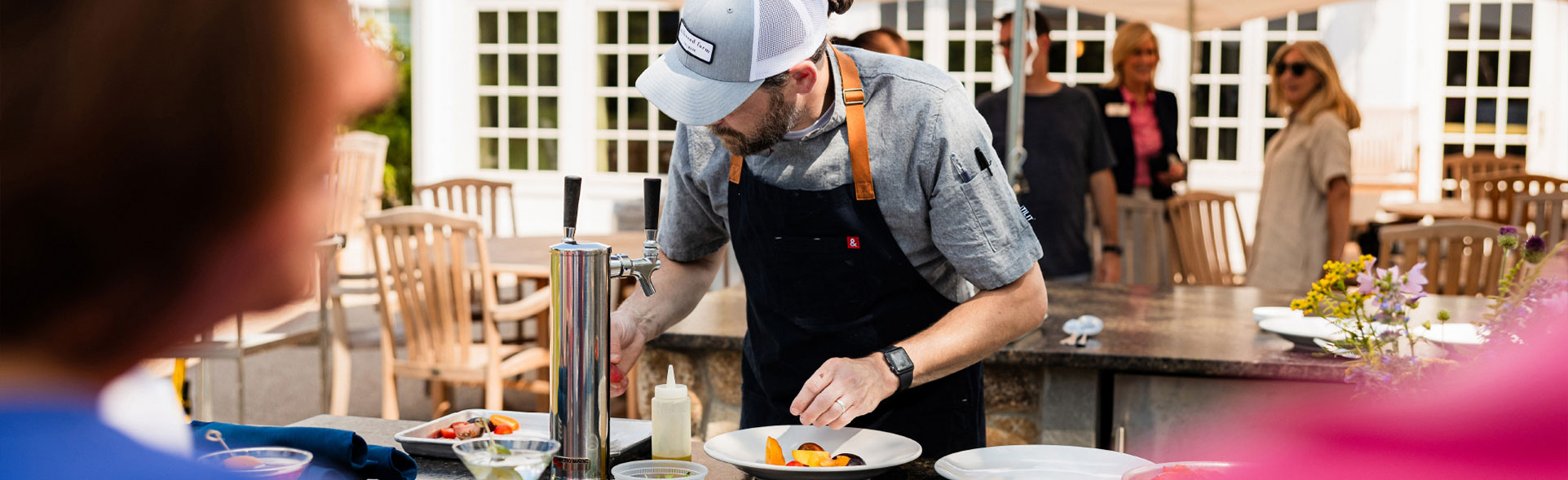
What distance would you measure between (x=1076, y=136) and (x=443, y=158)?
773cm

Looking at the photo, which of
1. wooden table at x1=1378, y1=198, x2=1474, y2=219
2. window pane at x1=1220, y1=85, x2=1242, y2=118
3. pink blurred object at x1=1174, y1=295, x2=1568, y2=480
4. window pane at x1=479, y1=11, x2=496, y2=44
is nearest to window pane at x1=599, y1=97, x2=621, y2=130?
window pane at x1=479, y1=11, x2=496, y2=44

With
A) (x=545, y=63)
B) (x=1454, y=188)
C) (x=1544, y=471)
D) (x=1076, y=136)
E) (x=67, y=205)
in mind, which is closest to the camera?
(x=1544, y=471)

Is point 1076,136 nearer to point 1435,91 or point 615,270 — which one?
point 615,270

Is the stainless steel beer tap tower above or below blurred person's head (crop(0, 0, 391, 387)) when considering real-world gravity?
below

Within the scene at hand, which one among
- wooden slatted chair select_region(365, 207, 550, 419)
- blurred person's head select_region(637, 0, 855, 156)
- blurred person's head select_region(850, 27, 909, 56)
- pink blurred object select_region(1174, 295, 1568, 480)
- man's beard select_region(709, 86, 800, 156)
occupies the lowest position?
wooden slatted chair select_region(365, 207, 550, 419)

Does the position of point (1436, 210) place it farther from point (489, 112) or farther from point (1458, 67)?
point (489, 112)

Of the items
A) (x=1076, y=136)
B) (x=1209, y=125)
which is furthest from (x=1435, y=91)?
(x=1076, y=136)

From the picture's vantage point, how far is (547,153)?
10.9 meters

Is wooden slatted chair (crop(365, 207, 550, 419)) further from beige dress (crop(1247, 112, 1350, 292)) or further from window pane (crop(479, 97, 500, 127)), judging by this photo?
window pane (crop(479, 97, 500, 127))

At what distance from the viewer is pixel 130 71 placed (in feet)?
2.08

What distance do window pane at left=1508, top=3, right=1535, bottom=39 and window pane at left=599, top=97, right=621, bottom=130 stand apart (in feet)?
22.5

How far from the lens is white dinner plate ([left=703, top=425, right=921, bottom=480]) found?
147cm

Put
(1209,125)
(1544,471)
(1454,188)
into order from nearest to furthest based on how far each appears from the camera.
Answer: (1544,471)
(1454,188)
(1209,125)

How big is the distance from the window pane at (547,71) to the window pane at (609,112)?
43 centimetres
